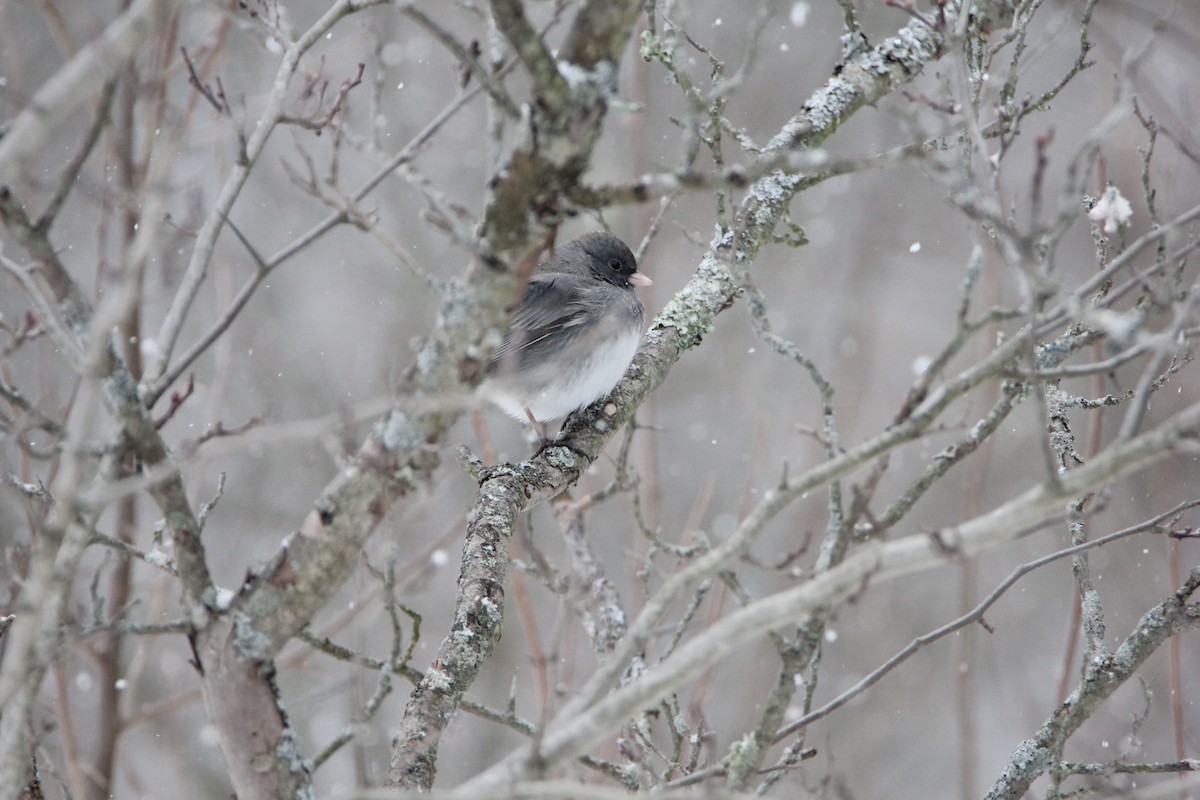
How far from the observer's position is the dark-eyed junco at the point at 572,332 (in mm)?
3203

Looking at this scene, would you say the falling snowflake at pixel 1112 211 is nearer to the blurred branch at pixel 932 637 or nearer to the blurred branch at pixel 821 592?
the blurred branch at pixel 932 637

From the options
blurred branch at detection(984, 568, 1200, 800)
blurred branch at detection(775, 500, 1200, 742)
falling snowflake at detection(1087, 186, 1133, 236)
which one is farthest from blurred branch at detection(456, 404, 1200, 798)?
blurred branch at detection(984, 568, 1200, 800)

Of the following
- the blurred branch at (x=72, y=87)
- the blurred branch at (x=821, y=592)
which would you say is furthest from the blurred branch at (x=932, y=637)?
the blurred branch at (x=72, y=87)

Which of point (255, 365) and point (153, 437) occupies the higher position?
point (255, 365)

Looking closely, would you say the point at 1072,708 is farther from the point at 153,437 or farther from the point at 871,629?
the point at 871,629

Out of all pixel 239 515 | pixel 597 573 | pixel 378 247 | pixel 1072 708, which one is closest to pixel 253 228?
pixel 378 247

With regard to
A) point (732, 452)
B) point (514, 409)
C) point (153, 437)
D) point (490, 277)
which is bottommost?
A: point (153, 437)

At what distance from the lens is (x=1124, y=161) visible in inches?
177

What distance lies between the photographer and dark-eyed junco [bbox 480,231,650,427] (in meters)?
3.20

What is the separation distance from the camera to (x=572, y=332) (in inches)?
141

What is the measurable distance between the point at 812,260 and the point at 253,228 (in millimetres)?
3832

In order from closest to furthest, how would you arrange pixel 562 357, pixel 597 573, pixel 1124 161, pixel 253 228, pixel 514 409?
Answer: pixel 597 573 → pixel 562 357 → pixel 514 409 → pixel 1124 161 → pixel 253 228

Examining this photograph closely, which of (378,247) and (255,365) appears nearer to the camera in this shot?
(255,365)

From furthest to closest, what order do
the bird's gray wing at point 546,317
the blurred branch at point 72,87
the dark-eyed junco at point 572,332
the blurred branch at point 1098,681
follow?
1. the bird's gray wing at point 546,317
2. the dark-eyed junco at point 572,332
3. the blurred branch at point 1098,681
4. the blurred branch at point 72,87
